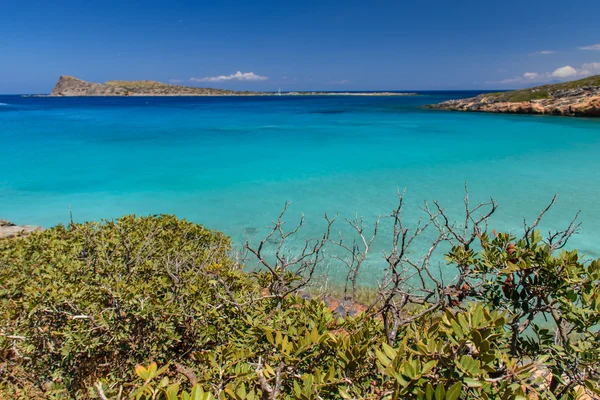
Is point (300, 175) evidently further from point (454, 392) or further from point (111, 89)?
point (111, 89)

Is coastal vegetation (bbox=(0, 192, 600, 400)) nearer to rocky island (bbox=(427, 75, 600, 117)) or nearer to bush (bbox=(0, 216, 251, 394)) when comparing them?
bush (bbox=(0, 216, 251, 394))

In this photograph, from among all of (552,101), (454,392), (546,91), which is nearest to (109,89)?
(546,91)

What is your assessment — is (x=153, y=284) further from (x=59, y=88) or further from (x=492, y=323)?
(x=59, y=88)

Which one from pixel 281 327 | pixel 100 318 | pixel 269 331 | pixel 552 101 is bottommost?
pixel 100 318

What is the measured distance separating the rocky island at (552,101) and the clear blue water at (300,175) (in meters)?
8.11

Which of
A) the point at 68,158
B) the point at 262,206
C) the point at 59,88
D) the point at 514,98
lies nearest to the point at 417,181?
the point at 262,206

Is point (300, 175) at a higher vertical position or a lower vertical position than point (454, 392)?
lower

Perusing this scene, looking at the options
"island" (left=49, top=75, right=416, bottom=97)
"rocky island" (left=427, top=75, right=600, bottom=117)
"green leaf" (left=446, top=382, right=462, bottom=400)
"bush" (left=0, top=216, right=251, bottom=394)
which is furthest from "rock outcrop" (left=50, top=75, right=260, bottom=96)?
"green leaf" (left=446, top=382, right=462, bottom=400)

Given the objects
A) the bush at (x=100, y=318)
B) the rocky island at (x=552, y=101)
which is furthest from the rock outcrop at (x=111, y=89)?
the bush at (x=100, y=318)

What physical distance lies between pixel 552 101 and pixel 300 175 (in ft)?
139

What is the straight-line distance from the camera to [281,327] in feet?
8.70

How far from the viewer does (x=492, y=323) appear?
1631 millimetres

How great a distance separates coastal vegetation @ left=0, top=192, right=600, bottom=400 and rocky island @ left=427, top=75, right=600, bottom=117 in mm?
47853

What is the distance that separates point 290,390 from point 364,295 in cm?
560
